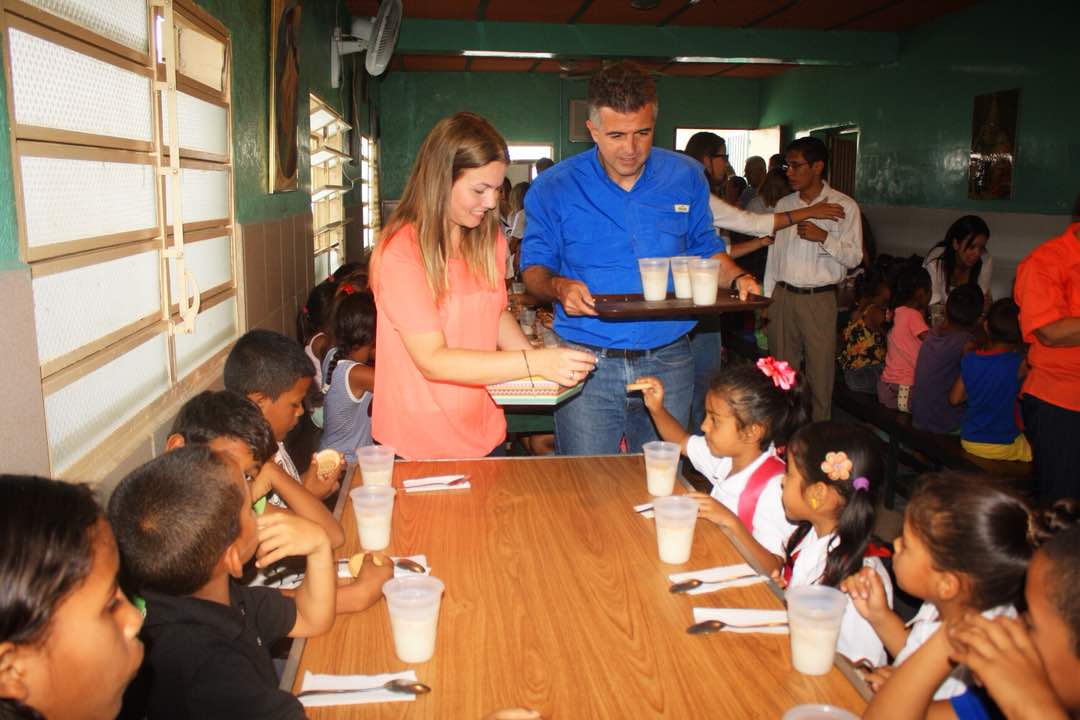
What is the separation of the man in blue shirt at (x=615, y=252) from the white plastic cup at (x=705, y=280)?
328mm

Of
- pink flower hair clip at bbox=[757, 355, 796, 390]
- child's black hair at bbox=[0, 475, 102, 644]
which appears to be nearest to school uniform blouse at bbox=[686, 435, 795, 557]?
pink flower hair clip at bbox=[757, 355, 796, 390]

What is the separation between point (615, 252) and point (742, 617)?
1.60 m

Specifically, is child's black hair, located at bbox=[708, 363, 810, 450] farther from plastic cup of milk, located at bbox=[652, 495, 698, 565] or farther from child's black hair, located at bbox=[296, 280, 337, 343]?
child's black hair, located at bbox=[296, 280, 337, 343]

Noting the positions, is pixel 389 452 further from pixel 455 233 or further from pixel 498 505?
pixel 455 233

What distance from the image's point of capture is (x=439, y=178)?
7.57ft

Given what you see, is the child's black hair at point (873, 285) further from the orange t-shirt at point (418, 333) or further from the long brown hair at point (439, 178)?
the long brown hair at point (439, 178)

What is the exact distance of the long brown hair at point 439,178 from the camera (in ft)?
7.47

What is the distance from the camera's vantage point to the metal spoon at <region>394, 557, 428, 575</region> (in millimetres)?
1850

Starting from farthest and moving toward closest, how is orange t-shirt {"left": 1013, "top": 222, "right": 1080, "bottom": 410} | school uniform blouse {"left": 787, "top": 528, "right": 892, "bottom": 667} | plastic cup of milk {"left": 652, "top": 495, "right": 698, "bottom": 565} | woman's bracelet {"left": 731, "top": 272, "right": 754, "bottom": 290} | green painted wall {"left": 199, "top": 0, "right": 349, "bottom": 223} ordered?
green painted wall {"left": 199, "top": 0, "right": 349, "bottom": 223}, orange t-shirt {"left": 1013, "top": 222, "right": 1080, "bottom": 410}, woman's bracelet {"left": 731, "top": 272, "right": 754, "bottom": 290}, school uniform blouse {"left": 787, "top": 528, "right": 892, "bottom": 667}, plastic cup of milk {"left": 652, "top": 495, "right": 698, "bottom": 565}

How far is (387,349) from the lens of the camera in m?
2.43

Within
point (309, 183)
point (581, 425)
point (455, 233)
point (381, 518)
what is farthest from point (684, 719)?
point (309, 183)

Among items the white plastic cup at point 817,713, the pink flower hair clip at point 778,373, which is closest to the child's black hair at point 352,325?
the pink flower hair clip at point 778,373

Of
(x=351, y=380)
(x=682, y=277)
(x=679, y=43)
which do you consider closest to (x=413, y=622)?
(x=682, y=277)

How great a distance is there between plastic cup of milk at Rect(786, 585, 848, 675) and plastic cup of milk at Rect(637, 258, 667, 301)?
136 centimetres
